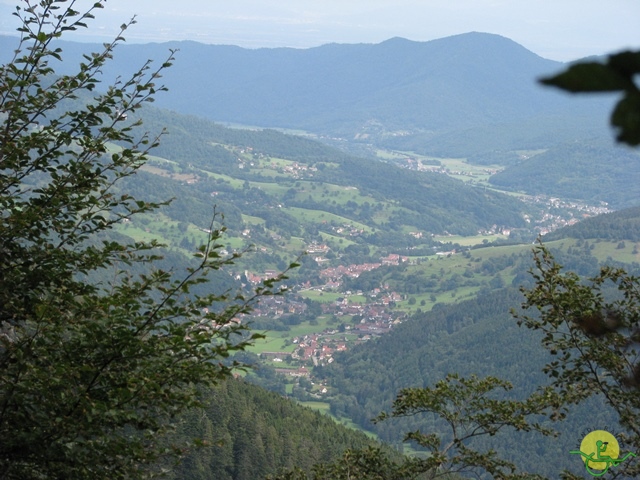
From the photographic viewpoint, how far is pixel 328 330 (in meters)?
80.9

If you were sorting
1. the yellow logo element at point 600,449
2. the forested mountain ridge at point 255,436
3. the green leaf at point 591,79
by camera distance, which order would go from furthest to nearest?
the forested mountain ridge at point 255,436 → the yellow logo element at point 600,449 → the green leaf at point 591,79

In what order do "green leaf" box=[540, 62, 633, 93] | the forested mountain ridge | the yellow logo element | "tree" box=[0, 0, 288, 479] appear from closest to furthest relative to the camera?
"green leaf" box=[540, 62, 633, 93], "tree" box=[0, 0, 288, 479], the yellow logo element, the forested mountain ridge

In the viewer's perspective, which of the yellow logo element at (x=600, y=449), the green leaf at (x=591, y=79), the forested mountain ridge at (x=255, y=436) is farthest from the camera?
the forested mountain ridge at (x=255, y=436)

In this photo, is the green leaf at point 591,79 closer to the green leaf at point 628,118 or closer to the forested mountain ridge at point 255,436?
the green leaf at point 628,118

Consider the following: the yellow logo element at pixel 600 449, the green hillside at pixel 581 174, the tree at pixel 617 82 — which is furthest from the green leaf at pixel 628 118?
the green hillside at pixel 581 174

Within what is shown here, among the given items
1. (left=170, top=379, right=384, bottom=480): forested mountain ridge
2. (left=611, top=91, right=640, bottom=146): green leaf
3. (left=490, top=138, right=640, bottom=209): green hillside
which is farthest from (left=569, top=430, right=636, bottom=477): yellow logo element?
(left=490, top=138, right=640, bottom=209): green hillside

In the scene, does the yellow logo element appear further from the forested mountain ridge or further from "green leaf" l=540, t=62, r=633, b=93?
the forested mountain ridge

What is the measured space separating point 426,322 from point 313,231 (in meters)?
43.9

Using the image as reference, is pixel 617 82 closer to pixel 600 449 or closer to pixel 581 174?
pixel 600 449

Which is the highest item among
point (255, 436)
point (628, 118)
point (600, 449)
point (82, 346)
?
point (628, 118)

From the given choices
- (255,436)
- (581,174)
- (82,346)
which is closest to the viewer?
(82,346)

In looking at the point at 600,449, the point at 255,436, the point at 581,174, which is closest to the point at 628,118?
the point at 600,449

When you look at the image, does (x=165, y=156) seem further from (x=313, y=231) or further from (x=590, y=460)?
(x=590, y=460)

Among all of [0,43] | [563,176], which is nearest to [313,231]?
[563,176]
